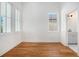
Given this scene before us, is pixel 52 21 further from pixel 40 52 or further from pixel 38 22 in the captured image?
pixel 40 52

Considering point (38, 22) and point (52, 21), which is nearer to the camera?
point (52, 21)

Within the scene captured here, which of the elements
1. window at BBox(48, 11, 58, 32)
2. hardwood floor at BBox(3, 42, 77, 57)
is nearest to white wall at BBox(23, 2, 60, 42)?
window at BBox(48, 11, 58, 32)

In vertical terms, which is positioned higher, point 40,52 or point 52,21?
point 52,21

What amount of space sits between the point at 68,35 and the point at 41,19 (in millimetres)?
2071

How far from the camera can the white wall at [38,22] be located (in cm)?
705

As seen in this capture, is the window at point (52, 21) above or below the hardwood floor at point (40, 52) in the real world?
above

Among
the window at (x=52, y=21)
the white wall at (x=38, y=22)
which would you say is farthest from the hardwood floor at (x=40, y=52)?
the window at (x=52, y=21)

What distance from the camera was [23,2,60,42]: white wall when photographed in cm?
705

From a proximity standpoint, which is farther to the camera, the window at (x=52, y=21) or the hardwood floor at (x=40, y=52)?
the window at (x=52, y=21)

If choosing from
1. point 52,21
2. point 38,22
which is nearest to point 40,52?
point 52,21

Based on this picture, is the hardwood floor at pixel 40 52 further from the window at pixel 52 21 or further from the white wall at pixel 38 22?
the window at pixel 52 21

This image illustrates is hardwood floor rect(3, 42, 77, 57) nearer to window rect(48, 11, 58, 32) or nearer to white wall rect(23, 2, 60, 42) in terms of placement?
white wall rect(23, 2, 60, 42)

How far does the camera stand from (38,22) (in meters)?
7.25

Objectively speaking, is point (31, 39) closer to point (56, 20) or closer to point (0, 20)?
point (56, 20)
